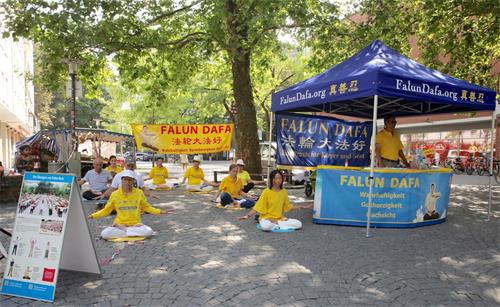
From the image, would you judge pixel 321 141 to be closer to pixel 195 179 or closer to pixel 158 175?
pixel 195 179

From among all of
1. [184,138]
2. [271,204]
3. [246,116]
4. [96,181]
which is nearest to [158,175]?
[184,138]

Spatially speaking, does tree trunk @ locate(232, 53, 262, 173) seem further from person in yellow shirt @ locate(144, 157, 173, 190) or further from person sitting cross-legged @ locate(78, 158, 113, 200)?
person sitting cross-legged @ locate(78, 158, 113, 200)

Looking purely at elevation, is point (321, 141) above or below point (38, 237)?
above

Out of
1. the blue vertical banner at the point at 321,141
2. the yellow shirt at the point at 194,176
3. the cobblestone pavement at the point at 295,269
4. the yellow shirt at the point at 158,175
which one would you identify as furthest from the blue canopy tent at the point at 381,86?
the yellow shirt at the point at 158,175

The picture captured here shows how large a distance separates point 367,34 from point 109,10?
813 cm

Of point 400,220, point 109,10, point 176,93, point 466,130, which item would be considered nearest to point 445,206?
point 400,220

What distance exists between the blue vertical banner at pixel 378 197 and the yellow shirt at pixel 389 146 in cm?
137

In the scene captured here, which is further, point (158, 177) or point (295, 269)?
point (158, 177)

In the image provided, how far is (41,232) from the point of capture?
4.18 metres

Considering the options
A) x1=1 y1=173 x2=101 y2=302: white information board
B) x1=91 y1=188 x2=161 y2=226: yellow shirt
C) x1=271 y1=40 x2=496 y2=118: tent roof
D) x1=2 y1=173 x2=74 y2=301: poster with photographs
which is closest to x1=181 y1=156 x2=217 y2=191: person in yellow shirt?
x1=271 y1=40 x2=496 y2=118: tent roof

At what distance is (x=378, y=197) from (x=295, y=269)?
3215mm

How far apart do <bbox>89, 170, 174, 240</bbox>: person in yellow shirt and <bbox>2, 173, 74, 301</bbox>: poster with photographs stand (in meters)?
2.10

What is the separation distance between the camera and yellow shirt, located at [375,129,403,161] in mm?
9250

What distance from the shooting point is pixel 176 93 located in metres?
21.3
